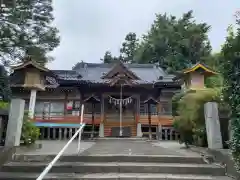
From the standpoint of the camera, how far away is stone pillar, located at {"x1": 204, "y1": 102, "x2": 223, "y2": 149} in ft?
18.4

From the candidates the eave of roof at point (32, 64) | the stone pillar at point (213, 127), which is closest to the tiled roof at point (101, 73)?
the eave of roof at point (32, 64)

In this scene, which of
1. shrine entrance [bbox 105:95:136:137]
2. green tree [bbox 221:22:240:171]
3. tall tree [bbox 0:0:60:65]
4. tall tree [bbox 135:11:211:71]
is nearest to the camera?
green tree [bbox 221:22:240:171]

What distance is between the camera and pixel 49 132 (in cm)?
1625

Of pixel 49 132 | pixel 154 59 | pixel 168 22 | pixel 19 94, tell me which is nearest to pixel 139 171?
pixel 49 132

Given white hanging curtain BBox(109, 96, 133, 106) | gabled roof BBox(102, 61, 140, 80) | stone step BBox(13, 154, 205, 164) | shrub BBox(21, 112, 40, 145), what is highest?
gabled roof BBox(102, 61, 140, 80)

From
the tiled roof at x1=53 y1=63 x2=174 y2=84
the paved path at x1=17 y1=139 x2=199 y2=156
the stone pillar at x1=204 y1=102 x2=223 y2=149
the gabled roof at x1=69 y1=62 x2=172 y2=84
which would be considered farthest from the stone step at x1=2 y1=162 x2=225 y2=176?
the gabled roof at x1=69 y1=62 x2=172 y2=84

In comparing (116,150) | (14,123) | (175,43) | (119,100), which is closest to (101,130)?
(119,100)

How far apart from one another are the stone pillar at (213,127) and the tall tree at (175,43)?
2374 centimetres

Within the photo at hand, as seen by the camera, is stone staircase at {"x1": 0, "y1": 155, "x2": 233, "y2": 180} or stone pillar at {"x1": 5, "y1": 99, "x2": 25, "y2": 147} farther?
stone pillar at {"x1": 5, "y1": 99, "x2": 25, "y2": 147}

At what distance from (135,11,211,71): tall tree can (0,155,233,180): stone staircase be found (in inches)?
969

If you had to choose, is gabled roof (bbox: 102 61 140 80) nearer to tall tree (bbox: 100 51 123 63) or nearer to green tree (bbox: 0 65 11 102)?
green tree (bbox: 0 65 11 102)

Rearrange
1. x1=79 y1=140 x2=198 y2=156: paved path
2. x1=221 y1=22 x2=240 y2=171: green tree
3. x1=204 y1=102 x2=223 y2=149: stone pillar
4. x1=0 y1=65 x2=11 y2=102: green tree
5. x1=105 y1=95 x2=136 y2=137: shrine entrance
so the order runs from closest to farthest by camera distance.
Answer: x1=221 y1=22 x2=240 y2=171: green tree, x1=0 y1=65 x2=11 y2=102: green tree, x1=204 y1=102 x2=223 y2=149: stone pillar, x1=79 y1=140 x2=198 y2=156: paved path, x1=105 y1=95 x2=136 y2=137: shrine entrance

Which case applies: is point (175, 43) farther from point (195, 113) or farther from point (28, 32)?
point (195, 113)

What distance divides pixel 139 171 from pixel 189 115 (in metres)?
2.80
